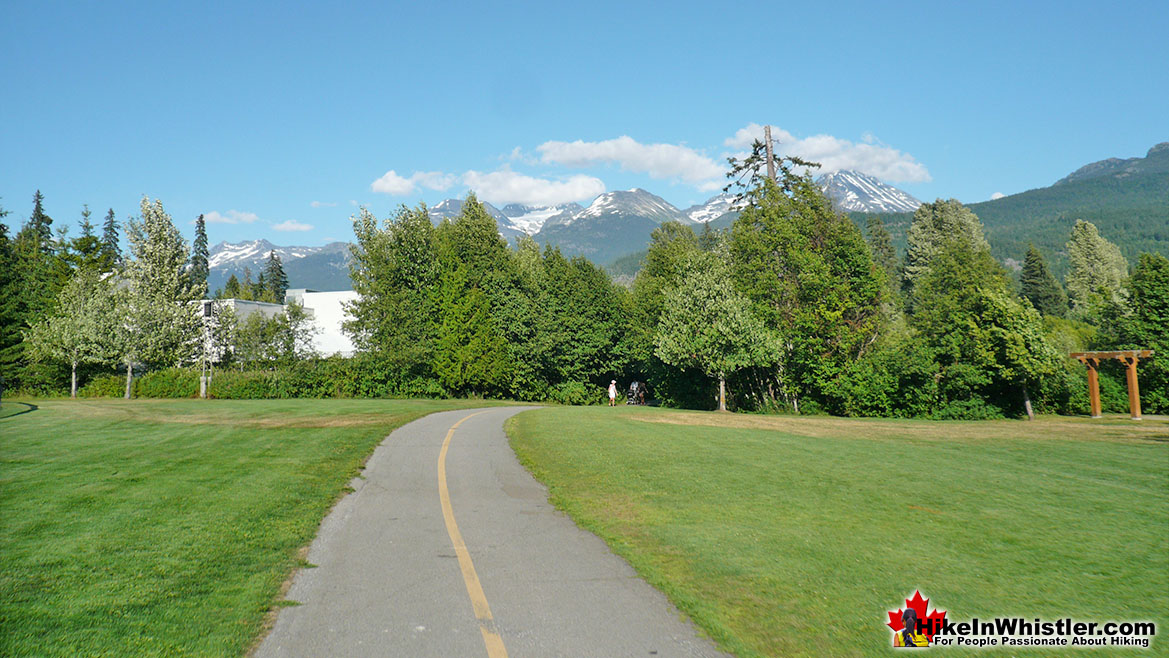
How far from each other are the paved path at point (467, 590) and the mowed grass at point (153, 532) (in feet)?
1.67

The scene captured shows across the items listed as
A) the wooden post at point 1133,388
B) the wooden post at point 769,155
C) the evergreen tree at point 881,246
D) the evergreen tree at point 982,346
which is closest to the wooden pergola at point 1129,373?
the wooden post at point 1133,388

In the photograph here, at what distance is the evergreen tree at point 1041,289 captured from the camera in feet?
276

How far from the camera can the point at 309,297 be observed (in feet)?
244

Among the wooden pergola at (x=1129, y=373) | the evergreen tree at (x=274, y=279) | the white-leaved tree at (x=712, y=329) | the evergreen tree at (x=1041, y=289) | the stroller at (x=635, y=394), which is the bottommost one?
the stroller at (x=635, y=394)

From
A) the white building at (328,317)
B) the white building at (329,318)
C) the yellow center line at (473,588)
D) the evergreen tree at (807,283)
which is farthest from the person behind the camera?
the white building at (329,318)

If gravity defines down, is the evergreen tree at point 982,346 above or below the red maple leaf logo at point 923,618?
above

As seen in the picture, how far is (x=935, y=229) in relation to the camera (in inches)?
3369

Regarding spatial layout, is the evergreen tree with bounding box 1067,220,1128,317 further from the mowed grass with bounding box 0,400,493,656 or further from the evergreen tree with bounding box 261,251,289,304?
the evergreen tree with bounding box 261,251,289,304

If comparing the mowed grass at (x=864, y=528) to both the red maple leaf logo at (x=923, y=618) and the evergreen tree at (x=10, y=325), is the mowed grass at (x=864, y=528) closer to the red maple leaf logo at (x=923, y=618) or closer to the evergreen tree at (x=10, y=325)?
the red maple leaf logo at (x=923, y=618)

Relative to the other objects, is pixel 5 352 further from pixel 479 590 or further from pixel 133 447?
pixel 479 590

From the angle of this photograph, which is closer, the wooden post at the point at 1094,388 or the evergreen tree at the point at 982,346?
the wooden post at the point at 1094,388

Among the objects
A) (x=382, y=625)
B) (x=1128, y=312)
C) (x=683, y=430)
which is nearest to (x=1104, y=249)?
(x=1128, y=312)

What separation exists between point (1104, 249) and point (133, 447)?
350ft

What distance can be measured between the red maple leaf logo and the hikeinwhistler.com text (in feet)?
0.04
